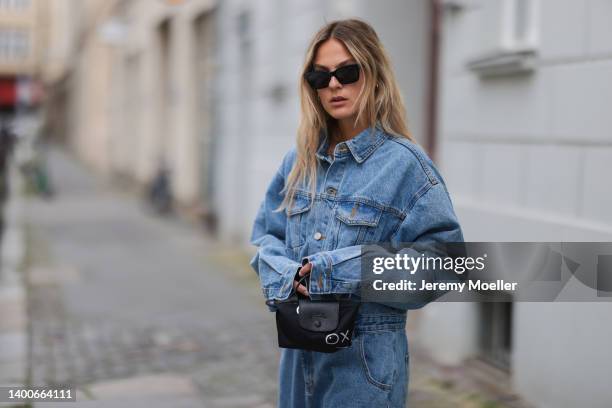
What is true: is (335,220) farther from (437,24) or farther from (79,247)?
(79,247)

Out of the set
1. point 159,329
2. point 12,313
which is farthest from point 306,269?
point 12,313

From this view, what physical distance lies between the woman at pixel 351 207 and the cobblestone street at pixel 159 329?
2473mm

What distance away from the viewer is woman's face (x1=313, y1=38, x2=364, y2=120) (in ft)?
8.20

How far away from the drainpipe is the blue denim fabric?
15.6 feet

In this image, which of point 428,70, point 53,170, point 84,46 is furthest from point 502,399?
point 84,46

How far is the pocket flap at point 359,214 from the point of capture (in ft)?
7.97

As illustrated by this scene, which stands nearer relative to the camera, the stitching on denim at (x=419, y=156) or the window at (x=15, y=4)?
the stitching on denim at (x=419, y=156)

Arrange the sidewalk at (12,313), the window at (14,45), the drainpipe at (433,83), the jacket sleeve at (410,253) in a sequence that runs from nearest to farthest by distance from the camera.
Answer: the jacket sleeve at (410,253) → the sidewalk at (12,313) → the drainpipe at (433,83) → the window at (14,45)

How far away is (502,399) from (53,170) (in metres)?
25.1

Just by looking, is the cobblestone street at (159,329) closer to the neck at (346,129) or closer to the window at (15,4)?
the neck at (346,129)

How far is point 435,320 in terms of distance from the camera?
5879 mm

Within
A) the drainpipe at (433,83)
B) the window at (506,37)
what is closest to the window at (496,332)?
the window at (506,37)

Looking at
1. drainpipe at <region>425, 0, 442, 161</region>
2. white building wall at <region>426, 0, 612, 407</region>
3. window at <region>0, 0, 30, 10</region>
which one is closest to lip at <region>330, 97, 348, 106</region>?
white building wall at <region>426, 0, 612, 407</region>

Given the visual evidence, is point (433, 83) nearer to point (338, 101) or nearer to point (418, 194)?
point (338, 101)
